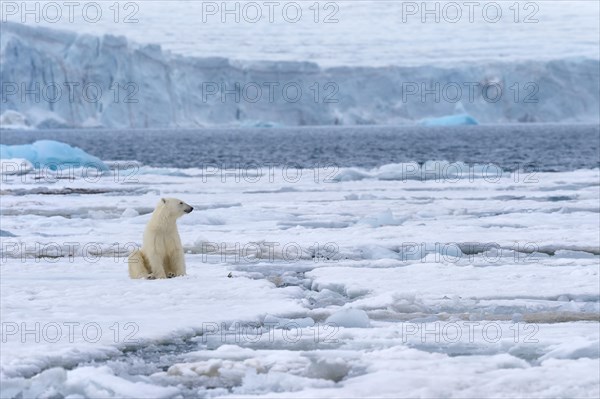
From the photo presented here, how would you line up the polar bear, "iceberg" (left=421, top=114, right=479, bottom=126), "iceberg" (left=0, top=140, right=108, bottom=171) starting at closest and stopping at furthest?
the polar bear → "iceberg" (left=0, top=140, right=108, bottom=171) → "iceberg" (left=421, top=114, right=479, bottom=126)

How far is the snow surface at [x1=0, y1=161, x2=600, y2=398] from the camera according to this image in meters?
4.20

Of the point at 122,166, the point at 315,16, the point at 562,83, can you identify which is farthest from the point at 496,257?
the point at 315,16

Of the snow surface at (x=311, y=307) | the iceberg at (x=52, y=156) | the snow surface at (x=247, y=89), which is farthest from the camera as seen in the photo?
the snow surface at (x=247, y=89)

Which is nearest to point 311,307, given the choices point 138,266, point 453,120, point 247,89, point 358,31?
point 138,266

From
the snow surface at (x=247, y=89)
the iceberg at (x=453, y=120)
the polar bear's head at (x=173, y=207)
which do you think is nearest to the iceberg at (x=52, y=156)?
the polar bear's head at (x=173, y=207)

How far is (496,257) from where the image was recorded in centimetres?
820

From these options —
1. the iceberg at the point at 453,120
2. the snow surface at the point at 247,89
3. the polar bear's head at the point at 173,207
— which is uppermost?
the snow surface at the point at 247,89

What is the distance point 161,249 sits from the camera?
6.94 meters

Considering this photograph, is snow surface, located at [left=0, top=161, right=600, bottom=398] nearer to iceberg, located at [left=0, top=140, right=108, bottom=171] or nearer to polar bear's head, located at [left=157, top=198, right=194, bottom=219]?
polar bear's head, located at [left=157, top=198, right=194, bottom=219]

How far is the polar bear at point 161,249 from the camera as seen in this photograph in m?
6.86

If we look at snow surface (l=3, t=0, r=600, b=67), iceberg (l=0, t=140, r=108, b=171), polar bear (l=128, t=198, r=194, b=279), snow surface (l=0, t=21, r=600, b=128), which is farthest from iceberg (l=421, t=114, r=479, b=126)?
polar bear (l=128, t=198, r=194, b=279)

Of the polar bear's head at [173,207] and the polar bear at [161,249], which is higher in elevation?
the polar bear's head at [173,207]

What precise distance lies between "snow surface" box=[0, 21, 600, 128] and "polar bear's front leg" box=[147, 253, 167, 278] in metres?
46.2

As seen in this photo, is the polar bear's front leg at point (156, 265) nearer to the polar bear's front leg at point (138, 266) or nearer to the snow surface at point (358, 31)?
the polar bear's front leg at point (138, 266)
